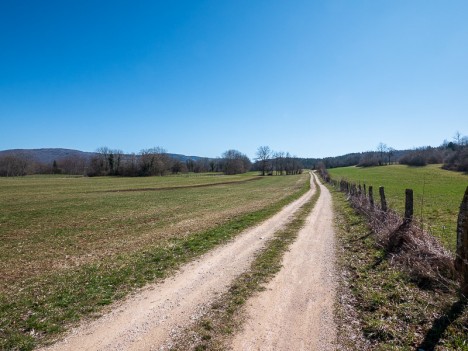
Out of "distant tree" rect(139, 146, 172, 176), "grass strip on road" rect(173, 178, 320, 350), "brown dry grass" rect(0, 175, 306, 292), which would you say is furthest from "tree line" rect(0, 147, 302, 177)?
"grass strip on road" rect(173, 178, 320, 350)

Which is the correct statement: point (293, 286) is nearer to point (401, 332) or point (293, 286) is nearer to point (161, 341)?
point (401, 332)

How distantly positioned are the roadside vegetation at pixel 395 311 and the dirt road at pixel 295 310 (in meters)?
0.41

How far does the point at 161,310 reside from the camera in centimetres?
730

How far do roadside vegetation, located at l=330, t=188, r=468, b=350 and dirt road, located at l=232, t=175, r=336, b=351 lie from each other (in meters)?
0.41

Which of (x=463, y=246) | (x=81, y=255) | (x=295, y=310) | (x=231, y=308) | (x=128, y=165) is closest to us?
(x=463, y=246)

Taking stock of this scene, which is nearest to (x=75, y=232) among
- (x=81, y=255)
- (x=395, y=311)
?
(x=81, y=255)

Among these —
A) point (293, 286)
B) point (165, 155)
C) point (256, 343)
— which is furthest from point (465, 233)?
point (165, 155)

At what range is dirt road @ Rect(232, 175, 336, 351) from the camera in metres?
5.73

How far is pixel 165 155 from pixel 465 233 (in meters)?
135

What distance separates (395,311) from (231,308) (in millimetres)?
4165

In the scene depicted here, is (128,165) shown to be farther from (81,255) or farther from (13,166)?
(81,255)

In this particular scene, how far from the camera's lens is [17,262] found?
12586mm

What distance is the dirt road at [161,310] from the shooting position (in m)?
5.93

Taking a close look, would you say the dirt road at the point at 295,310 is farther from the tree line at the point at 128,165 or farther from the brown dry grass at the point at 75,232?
the tree line at the point at 128,165
